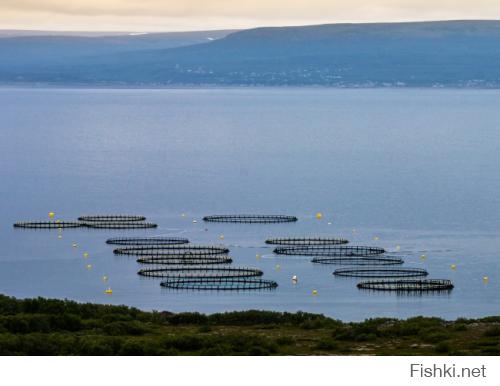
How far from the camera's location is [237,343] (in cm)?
4169

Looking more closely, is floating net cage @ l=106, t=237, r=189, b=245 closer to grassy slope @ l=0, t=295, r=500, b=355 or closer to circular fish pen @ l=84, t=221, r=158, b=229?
circular fish pen @ l=84, t=221, r=158, b=229

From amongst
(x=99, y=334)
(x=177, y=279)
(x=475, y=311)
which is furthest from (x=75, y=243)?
(x=99, y=334)

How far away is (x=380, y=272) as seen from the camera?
99.5 meters

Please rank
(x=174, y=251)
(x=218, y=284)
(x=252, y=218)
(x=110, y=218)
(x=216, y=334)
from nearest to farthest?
(x=216, y=334)
(x=218, y=284)
(x=174, y=251)
(x=110, y=218)
(x=252, y=218)

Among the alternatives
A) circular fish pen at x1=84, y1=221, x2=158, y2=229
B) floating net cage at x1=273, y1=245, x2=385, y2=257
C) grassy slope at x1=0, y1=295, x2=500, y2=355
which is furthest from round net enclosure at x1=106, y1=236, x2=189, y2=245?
grassy slope at x1=0, y1=295, x2=500, y2=355

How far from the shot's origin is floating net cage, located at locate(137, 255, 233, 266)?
10319 centimetres

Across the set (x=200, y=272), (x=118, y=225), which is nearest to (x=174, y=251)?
(x=200, y=272)

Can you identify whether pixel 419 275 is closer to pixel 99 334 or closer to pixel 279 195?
pixel 99 334

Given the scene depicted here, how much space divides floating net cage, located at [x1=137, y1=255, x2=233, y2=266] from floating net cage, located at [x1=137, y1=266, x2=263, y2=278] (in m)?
1.52

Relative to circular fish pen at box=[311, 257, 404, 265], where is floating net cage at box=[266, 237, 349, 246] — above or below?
above

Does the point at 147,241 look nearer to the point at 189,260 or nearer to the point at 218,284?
the point at 189,260

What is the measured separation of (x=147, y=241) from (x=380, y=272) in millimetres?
23070

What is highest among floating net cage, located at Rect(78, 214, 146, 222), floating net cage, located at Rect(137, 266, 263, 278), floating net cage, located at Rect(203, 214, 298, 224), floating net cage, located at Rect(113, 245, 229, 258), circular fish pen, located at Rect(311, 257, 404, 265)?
floating net cage, located at Rect(203, 214, 298, 224)

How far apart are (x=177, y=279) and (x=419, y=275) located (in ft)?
54.4
